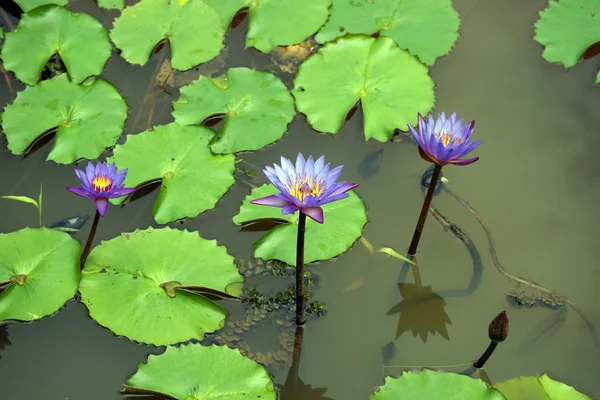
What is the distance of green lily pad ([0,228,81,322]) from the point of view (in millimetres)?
2932

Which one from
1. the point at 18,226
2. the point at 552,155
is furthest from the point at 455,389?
the point at 18,226

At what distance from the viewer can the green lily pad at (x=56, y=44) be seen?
12.8 ft

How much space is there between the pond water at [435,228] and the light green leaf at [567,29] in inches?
4.5

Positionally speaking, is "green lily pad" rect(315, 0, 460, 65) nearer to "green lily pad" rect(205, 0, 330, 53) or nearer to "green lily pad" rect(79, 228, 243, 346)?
"green lily pad" rect(205, 0, 330, 53)

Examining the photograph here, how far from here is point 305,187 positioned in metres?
2.58

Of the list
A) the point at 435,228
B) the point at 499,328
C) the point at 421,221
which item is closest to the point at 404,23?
the point at 435,228

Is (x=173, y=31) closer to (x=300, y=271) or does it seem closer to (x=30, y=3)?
(x=30, y=3)

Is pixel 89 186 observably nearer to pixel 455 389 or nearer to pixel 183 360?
pixel 183 360

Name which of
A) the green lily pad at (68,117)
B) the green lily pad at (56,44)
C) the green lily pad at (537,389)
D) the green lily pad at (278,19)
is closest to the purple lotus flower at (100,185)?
the green lily pad at (68,117)

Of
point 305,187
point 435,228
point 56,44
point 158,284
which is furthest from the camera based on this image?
point 56,44

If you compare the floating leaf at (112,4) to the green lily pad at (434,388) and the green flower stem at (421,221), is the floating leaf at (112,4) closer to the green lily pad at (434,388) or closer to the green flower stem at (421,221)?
the green flower stem at (421,221)

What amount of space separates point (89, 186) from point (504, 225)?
2091 millimetres

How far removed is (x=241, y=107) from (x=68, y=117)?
0.98 metres

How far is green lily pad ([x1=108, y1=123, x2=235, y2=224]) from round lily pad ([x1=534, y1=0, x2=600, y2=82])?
2.13m
